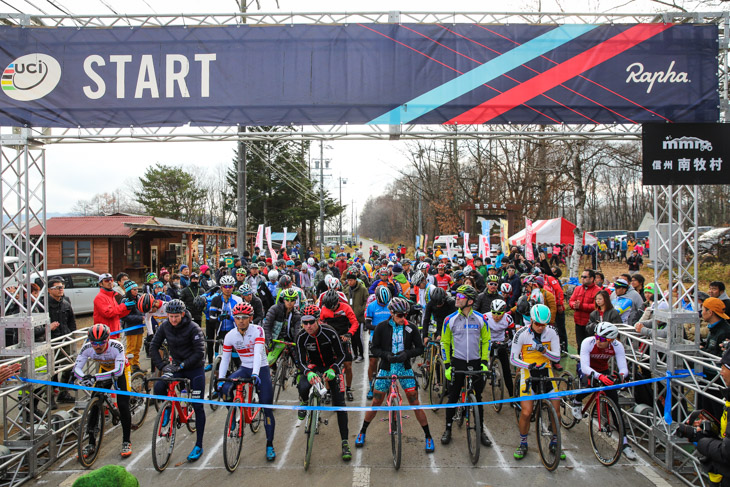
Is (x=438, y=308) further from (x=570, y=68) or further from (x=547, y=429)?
(x=570, y=68)

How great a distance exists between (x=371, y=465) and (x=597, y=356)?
3.28 m

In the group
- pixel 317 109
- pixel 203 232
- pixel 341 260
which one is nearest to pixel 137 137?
pixel 317 109

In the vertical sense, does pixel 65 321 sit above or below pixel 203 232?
below

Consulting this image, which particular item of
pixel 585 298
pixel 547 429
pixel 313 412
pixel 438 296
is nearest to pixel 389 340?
pixel 313 412

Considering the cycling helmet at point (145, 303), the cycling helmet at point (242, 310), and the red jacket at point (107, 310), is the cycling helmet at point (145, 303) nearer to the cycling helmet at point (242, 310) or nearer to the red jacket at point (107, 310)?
the red jacket at point (107, 310)

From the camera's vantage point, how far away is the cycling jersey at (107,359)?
5.86 meters

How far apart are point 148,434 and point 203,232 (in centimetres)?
2417

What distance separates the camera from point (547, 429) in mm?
5656

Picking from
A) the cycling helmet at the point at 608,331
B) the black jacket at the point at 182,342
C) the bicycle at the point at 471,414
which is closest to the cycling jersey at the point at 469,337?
the bicycle at the point at 471,414

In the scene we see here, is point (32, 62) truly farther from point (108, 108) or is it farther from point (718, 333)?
point (718, 333)

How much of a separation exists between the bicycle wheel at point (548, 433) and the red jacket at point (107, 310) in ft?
23.2

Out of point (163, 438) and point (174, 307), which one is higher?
point (174, 307)

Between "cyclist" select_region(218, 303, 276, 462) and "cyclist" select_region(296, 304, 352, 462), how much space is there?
45 centimetres

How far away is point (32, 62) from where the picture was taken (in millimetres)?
6707
